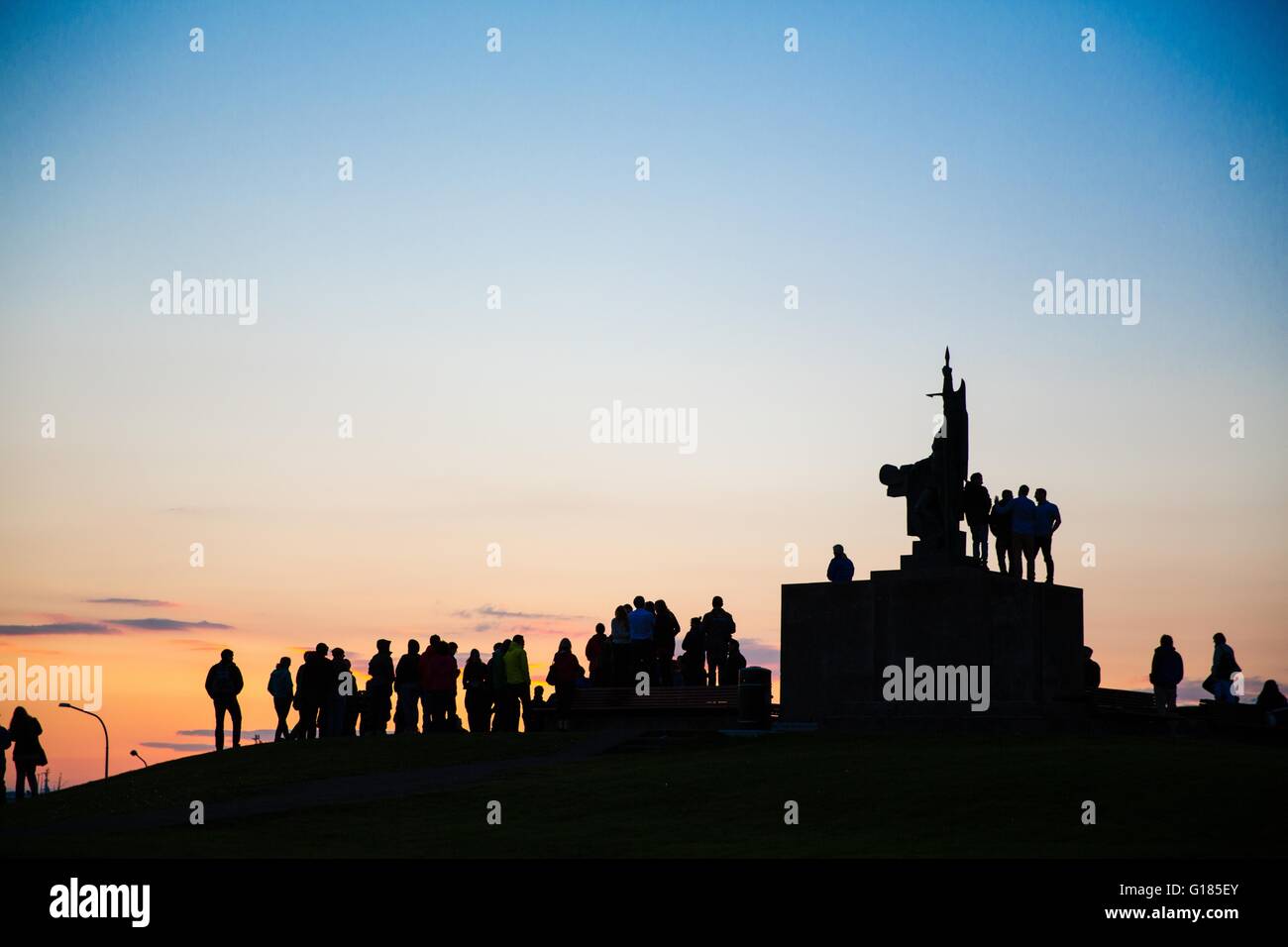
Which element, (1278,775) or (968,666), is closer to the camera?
(1278,775)

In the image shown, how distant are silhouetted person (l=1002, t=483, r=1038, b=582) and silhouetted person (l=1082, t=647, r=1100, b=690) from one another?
2095 mm

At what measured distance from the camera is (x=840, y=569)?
2966 centimetres

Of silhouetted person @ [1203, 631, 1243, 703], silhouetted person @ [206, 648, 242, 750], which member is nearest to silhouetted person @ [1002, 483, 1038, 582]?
silhouetted person @ [1203, 631, 1243, 703]

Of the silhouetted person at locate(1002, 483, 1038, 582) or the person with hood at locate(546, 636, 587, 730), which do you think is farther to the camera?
the person with hood at locate(546, 636, 587, 730)

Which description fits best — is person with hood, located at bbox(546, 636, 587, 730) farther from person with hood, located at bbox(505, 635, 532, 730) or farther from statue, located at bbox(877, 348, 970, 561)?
statue, located at bbox(877, 348, 970, 561)

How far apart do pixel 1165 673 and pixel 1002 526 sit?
409 cm

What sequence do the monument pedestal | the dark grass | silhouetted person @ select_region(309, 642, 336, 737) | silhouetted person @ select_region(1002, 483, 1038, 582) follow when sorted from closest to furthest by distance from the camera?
the dark grass
the monument pedestal
silhouetted person @ select_region(1002, 483, 1038, 582)
silhouetted person @ select_region(309, 642, 336, 737)

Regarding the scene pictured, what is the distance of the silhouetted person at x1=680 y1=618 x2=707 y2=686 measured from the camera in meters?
30.7

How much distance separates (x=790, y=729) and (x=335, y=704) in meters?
8.38

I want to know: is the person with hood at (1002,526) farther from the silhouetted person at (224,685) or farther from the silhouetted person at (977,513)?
the silhouetted person at (224,685)
